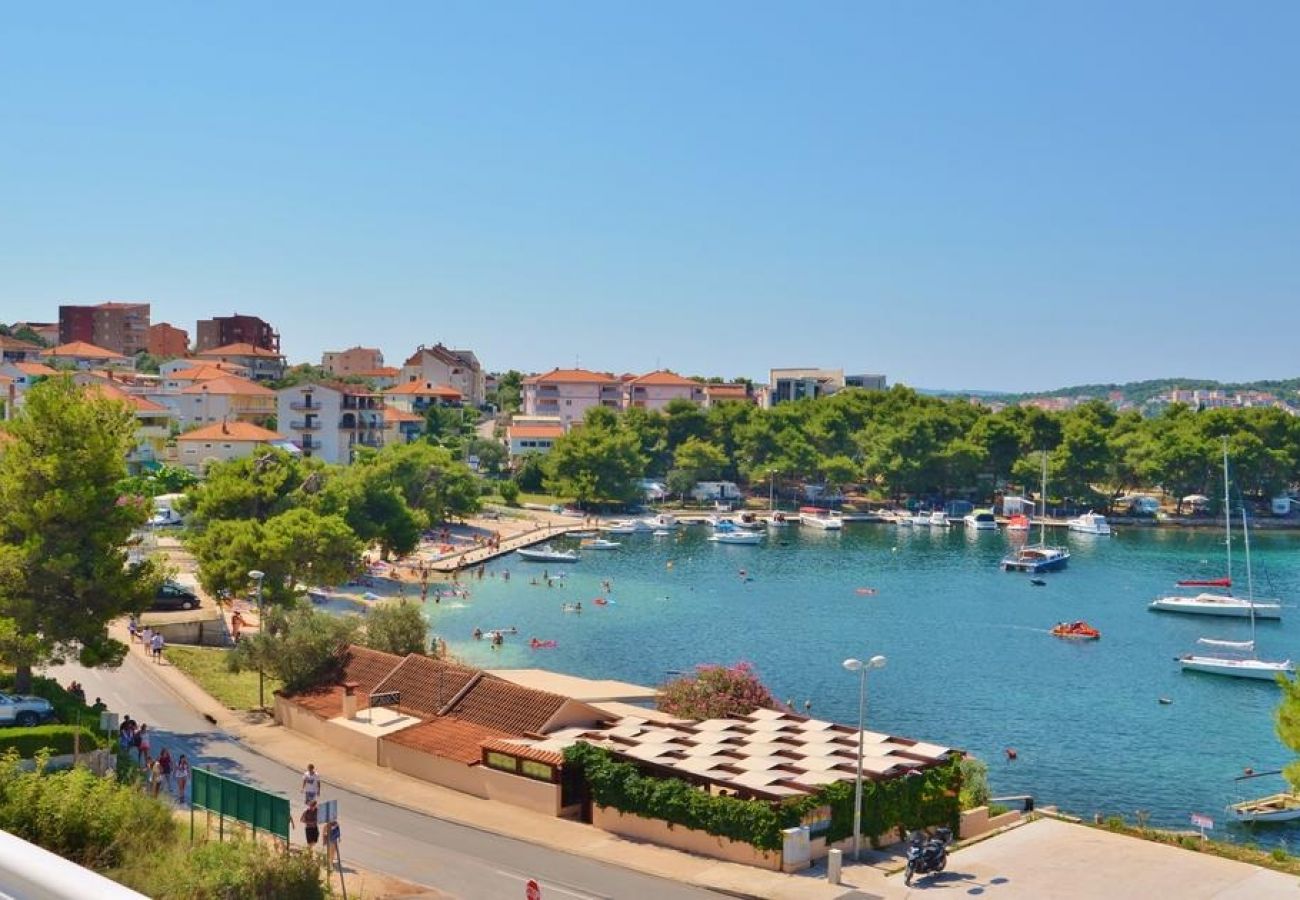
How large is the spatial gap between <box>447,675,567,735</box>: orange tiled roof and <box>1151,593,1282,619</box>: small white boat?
51.6 meters

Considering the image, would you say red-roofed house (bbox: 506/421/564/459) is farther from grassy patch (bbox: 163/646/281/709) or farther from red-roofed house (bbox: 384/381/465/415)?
grassy patch (bbox: 163/646/281/709)

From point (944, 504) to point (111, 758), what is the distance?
107 metres

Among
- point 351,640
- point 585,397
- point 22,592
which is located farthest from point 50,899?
point 585,397

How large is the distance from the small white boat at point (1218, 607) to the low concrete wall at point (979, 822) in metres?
48.3

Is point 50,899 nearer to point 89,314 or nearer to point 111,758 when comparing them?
point 111,758

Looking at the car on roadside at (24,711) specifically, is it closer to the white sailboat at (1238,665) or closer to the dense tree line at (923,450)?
the white sailboat at (1238,665)

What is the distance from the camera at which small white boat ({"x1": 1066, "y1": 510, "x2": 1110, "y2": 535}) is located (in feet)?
371

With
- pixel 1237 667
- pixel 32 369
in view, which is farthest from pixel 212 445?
pixel 1237 667

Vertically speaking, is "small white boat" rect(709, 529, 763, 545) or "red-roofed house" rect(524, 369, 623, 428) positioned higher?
"red-roofed house" rect(524, 369, 623, 428)

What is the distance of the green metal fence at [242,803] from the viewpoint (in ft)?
72.4

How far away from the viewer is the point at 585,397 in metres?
152

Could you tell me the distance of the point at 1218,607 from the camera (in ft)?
242

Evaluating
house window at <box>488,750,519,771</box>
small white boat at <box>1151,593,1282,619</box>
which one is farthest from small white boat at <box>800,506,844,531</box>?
house window at <box>488,750,519,771</box>

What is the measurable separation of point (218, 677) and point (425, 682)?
384 inches
